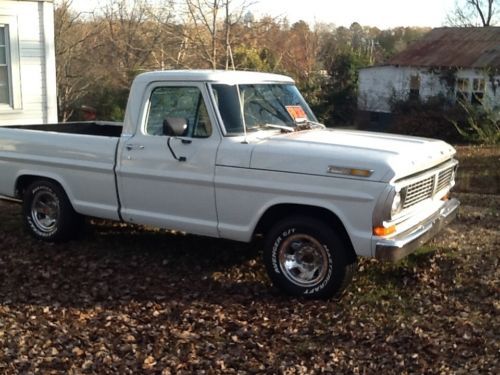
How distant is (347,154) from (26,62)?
9.16 metres

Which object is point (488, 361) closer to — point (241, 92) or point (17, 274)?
point (241, 92)

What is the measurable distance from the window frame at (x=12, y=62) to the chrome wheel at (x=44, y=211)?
5694mm

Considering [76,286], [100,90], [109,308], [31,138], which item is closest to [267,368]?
[109,308]

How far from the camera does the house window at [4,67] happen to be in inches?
472

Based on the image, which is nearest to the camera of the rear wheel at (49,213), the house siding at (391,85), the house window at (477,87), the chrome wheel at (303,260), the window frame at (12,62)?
the chrome wheel at (303,260)

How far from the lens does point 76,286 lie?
5.90m

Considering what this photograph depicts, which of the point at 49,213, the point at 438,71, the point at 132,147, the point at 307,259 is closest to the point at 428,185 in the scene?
the point at 307,259

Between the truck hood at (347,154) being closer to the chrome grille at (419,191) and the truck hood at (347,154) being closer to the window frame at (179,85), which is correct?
the chrome grille at (419,191)

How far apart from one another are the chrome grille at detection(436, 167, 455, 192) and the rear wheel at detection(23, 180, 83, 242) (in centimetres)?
383

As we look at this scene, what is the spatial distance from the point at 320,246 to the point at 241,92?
1.69 metres

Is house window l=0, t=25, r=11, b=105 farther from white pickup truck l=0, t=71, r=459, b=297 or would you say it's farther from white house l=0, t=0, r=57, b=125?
white pickup truck l=0, t=71, r=459, b=297

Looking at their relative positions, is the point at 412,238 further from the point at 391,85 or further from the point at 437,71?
the point at 391,85

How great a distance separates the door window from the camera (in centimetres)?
583

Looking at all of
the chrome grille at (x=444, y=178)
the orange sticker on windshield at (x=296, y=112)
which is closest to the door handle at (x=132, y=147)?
the orange sticker on windshield at (x=296, y=112)
